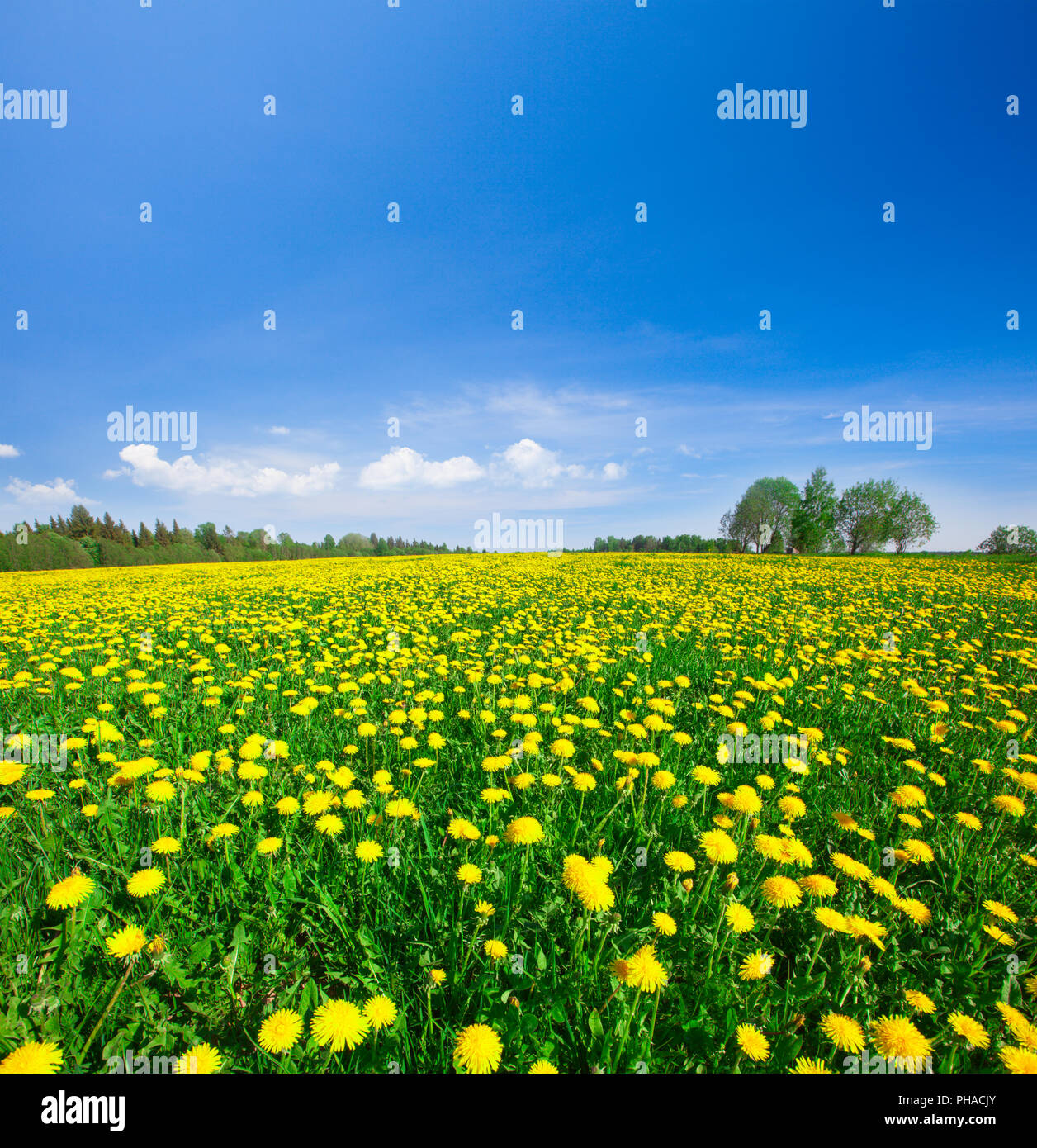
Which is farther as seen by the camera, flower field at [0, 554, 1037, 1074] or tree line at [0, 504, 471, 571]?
tree line at [0, 504, 471, 571]

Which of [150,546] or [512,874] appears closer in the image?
[512,874]

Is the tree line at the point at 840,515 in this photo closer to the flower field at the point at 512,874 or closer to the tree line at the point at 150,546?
the tree line at the point at 150,546

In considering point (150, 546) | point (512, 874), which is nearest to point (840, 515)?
point (512, 874)

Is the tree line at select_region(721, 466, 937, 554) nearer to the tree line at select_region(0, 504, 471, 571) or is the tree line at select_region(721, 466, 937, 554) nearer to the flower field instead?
the tree line at select_region(0, 504, 471, 571)

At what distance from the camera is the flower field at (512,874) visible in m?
1.49

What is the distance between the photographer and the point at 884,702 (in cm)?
413

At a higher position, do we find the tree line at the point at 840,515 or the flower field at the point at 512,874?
the tree line at the point at 840,515

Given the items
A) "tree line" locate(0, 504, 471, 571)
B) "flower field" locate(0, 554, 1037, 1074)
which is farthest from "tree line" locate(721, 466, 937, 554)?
"flower field" locate(0, 554, 1037, 1074)

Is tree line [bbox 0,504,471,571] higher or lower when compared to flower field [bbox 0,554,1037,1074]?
higher

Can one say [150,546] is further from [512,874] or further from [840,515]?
[840,515]

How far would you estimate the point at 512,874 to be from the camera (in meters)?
2.09

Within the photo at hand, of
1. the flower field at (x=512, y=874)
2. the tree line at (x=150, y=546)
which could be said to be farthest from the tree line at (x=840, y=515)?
the flower field at (x=512, y=874)

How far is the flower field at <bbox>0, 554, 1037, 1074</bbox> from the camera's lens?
149 centimetres
